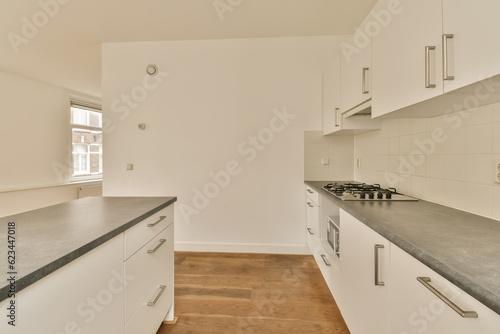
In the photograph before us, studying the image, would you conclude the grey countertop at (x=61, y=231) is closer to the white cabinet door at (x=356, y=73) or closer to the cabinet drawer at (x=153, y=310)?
the cabinet drawer at (x=153, y=310)

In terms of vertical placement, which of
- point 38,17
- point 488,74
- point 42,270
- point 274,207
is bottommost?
point 274,207

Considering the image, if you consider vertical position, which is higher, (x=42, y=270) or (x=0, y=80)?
(x=0, y=80)

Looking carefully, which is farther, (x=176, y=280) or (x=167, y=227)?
(x=176, y=280)

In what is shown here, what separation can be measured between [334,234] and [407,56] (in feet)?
4.14

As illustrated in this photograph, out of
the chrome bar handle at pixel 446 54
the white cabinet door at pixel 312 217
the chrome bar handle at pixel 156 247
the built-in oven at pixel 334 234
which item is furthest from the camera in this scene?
the white cabinet door at pixel 312 217

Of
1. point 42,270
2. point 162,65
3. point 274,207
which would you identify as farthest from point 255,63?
point 42,270

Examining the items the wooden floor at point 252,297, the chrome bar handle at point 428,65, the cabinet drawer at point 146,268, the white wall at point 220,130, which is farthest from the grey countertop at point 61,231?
the white wall at point 220,130

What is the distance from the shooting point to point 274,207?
310 cm

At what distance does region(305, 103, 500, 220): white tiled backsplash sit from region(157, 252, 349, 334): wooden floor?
1.10 m

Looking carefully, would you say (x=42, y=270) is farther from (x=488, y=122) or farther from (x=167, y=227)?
(x=488, y=122)

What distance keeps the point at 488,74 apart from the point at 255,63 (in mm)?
2536

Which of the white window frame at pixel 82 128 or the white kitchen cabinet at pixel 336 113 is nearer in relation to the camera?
the white kitchen cabinet at pixel 336 113

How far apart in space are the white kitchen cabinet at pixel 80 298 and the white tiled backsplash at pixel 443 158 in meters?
1.75

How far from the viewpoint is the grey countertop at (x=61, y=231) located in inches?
26.0
